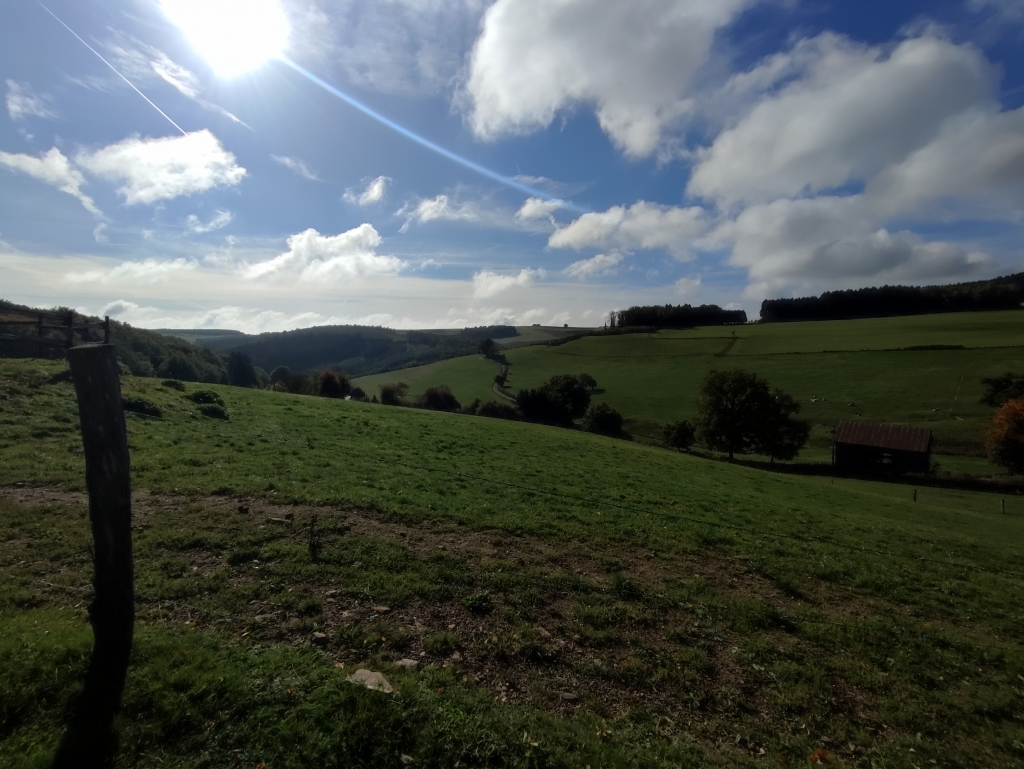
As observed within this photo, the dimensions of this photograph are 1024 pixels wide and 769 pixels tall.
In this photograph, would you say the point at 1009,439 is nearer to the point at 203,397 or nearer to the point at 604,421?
the point at 604,421

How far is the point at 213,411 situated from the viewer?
21250mm

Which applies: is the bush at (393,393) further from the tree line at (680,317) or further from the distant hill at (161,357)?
the tree line at (680,317)

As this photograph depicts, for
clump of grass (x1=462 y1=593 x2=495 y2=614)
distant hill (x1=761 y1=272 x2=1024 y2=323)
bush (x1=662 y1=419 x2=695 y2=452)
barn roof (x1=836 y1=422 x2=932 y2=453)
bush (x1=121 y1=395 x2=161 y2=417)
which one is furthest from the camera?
distant hill (x1=761 y1=272 x2=1024 y2=323)

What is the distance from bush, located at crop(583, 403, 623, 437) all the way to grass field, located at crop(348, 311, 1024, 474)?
107 inches

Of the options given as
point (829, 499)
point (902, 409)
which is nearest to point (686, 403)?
point (902, 409)

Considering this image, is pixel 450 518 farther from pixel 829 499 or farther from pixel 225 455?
pixel 829 499

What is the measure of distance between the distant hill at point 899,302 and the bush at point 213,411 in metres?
137

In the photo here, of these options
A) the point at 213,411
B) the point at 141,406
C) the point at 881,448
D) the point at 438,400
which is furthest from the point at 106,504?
the point at 438,400

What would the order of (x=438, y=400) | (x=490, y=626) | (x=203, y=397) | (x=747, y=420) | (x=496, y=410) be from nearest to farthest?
(x=490, y=626), (x=203, y=397), (x=747, y=420), (x=496, y=410), (x=438, y=400)

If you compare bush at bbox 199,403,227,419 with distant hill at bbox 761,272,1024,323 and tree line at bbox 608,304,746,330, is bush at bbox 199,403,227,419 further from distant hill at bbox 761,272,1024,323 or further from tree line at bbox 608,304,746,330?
distant hill at bbox 761,272,1024,323

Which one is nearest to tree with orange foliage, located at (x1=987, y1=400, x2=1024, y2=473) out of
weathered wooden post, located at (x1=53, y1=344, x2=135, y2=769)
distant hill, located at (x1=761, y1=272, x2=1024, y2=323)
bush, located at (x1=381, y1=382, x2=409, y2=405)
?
weathered wooden post, located at (x1=53, y1=344, x2=135, y2=769)

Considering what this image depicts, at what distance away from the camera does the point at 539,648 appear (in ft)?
21.3

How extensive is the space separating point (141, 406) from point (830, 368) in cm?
8361

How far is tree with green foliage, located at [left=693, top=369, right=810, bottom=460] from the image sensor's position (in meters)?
50.3
